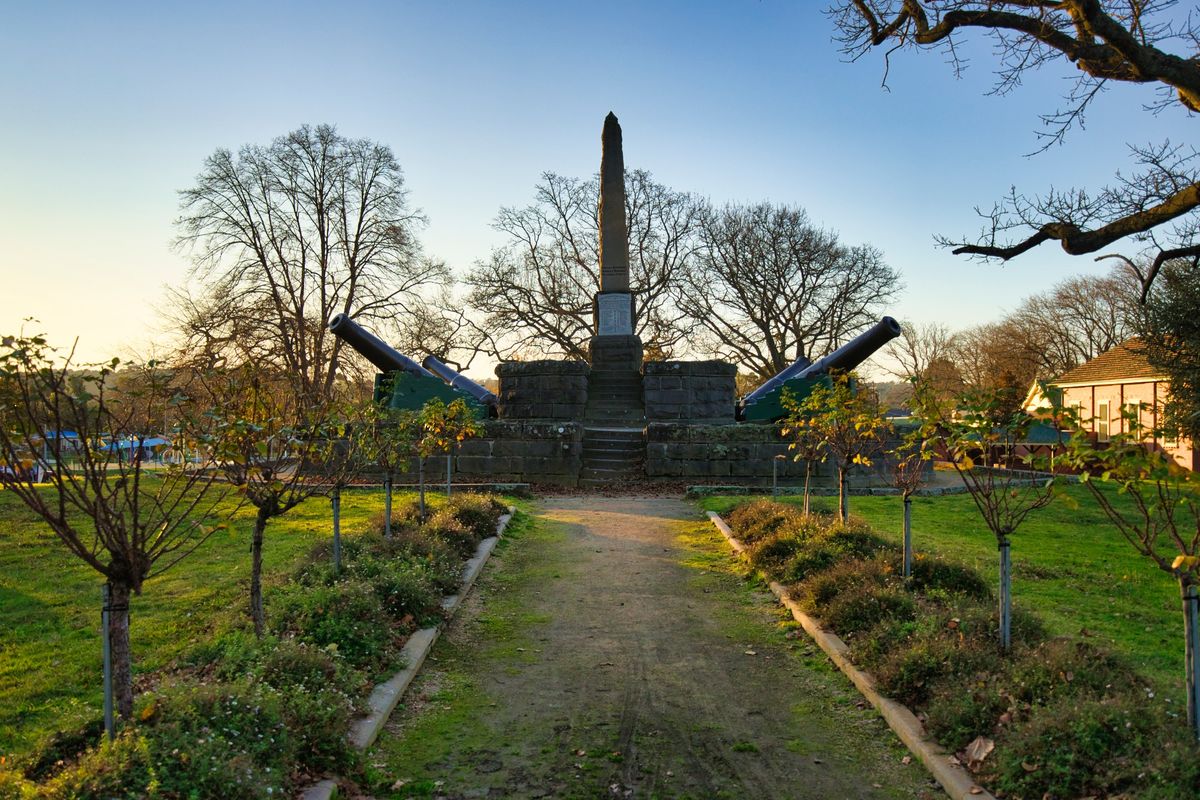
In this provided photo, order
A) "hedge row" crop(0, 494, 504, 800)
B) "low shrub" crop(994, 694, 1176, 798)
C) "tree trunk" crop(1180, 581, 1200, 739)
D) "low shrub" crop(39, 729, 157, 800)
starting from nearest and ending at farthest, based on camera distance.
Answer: "low shrub" crop(39, 729, 157, 800), "hedge row" crop(0, 494, 504, 800), "low shrub" crop(994, 694, 1176, 798), "tree trunk" crop(1180, 581, 1200, 739)

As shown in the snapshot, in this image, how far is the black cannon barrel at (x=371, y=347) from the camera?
750 inches

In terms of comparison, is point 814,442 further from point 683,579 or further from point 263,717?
point 263,717

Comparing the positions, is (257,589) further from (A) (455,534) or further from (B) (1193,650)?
(B) (1193,650)

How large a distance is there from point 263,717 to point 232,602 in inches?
150

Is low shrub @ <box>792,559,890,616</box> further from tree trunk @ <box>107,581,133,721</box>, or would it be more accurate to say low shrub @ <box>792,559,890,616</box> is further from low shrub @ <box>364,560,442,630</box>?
tree trunk @ <box>107,581,133,721</box>

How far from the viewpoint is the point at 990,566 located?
8.80 meters

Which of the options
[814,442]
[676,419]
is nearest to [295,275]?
[676,419]

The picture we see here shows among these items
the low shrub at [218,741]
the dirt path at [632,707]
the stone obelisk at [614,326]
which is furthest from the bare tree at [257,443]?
the stone obelisk at [614,326]

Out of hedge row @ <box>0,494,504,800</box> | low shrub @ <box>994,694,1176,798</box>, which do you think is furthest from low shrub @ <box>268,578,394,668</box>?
low shrub @ <box>994,694,1176,798</box>

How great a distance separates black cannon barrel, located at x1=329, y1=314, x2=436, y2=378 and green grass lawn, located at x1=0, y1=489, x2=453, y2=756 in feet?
26.4

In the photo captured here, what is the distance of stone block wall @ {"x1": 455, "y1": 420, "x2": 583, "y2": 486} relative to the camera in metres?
17.4

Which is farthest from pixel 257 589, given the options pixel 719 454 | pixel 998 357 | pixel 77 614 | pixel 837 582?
pixel 998 357

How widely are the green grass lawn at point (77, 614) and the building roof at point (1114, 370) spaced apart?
27002 millimetres

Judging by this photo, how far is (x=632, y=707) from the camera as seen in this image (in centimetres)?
513
